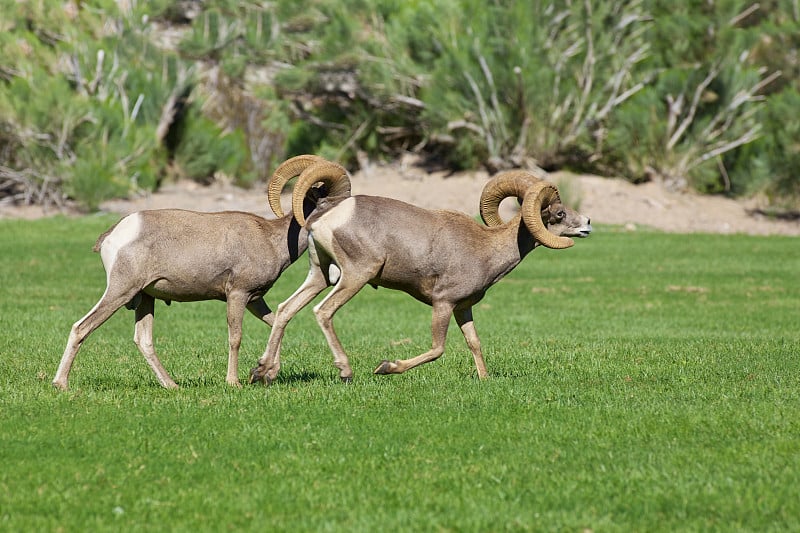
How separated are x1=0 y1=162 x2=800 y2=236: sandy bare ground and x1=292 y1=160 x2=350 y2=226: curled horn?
2519cm

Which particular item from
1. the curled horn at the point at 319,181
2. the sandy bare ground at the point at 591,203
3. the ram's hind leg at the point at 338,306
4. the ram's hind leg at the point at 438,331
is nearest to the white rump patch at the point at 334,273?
the ram's hind leg at the point at 338,306

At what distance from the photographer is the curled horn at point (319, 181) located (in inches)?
433

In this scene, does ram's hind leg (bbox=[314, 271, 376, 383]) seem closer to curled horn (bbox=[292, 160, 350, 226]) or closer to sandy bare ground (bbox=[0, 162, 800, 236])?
curled horn (bbox=[292, 160, 350, 226])

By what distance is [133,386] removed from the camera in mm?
11383

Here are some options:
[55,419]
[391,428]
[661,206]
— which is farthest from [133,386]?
[661,206]

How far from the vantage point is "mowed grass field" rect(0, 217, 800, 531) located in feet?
22.7

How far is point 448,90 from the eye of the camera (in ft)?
133

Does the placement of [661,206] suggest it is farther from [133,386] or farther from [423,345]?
[133,386]

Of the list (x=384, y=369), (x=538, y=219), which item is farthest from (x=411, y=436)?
(x=538, y=219)

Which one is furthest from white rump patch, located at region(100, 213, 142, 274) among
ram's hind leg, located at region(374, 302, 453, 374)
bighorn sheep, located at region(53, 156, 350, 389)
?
ram's hind leg, located at region(374, 302, 453, 374)

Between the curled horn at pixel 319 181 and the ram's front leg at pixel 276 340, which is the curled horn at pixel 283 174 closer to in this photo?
the curled horn at pixel 319 181

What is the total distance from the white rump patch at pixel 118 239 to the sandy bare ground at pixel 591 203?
26.5 m

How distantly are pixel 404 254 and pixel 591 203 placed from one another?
1162 inches

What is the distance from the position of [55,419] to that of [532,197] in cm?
504
